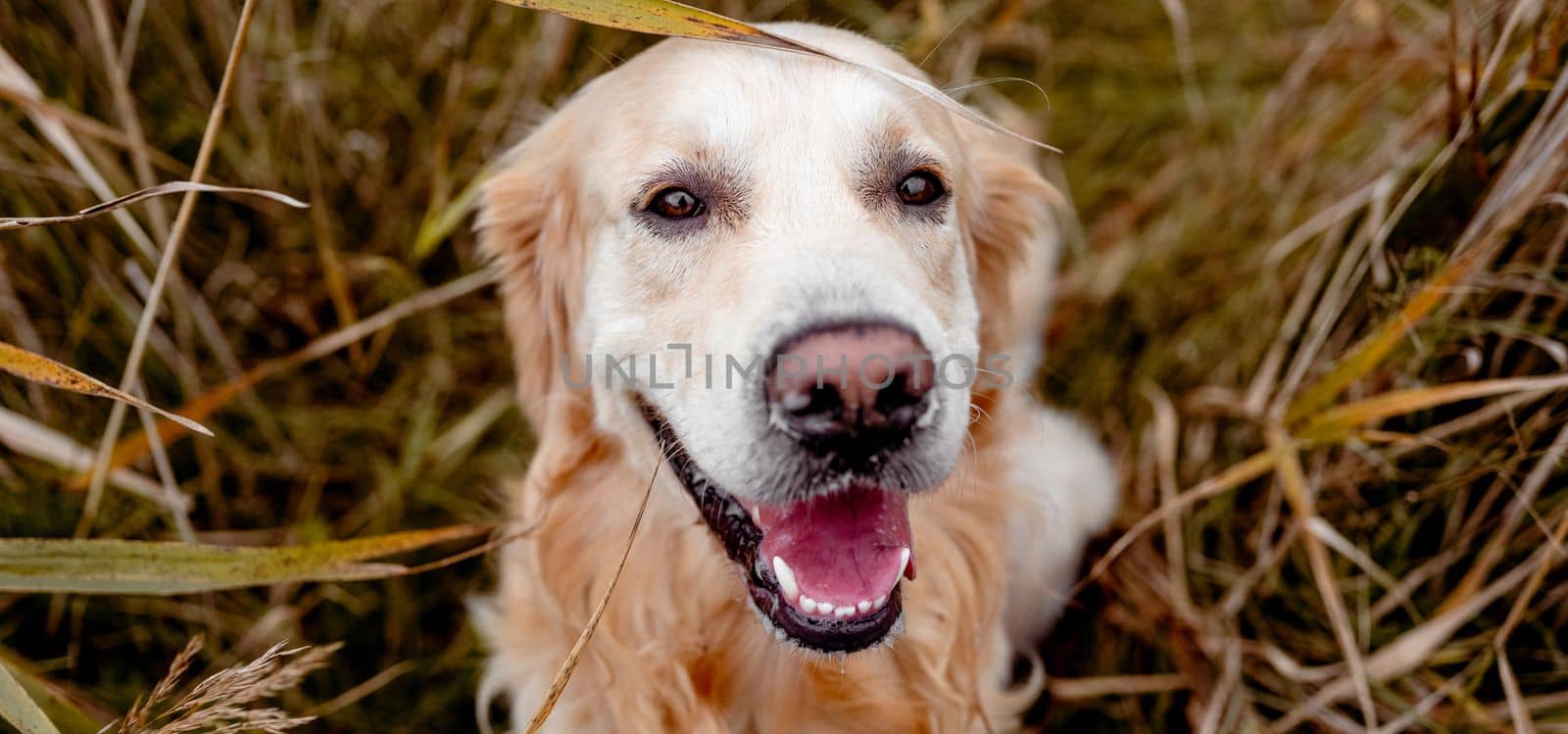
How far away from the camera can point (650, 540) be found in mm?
2293

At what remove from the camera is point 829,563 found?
1.88 m

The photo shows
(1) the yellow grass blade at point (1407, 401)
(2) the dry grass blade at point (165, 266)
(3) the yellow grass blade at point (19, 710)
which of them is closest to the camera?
(3) the yellow grass blade at point (19, 710)

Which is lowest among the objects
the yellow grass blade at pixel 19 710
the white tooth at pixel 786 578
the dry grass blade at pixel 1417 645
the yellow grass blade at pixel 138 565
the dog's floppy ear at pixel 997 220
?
the dry grass blade at pixel 1417 645

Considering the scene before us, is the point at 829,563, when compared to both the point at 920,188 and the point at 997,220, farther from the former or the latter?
the point at 997,220

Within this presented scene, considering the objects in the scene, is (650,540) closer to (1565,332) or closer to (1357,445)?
(1357,445)

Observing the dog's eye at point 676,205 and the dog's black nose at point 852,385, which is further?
the dog's eye at point 676,205

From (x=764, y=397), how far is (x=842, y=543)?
378 millimetres

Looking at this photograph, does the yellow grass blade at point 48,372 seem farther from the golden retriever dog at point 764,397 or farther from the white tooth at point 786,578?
the white tooth at point 786,578

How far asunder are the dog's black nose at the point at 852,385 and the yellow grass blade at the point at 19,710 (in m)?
1.40

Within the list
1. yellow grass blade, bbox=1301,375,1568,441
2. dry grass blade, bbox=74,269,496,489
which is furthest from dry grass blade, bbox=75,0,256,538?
yellow grass blade, bbox=1301,375,1568,441

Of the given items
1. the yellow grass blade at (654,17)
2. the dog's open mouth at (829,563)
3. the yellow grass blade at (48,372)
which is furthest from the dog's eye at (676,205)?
the yellow grass blade at (48,372)

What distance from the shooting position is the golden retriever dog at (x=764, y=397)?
5.64 ft

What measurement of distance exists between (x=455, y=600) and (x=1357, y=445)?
278 cm

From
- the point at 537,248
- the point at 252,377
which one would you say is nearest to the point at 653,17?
the point at 537,248
